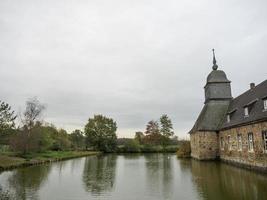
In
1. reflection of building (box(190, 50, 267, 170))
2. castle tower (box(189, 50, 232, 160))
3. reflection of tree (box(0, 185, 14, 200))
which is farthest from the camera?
castle tower (box(189, 50, 232, 160))

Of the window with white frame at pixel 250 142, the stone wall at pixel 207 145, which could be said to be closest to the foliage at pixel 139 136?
the stone wall at pixel 207 145

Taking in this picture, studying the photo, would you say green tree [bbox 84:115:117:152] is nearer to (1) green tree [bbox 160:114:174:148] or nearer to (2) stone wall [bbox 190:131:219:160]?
(1) green tree [bbox 160:114:174:148]

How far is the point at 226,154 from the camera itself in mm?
25766

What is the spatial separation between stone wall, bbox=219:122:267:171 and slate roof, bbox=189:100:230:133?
4.66 ft

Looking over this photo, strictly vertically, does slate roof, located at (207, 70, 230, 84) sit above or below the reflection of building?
above

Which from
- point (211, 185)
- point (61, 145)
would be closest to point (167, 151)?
point (61, 145)

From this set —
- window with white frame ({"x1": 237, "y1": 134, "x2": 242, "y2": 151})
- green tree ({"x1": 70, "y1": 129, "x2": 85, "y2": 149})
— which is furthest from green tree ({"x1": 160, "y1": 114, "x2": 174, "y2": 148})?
window with white frame ({"x1": 237, "y1": 134, "x2": 242, "y2": 151})

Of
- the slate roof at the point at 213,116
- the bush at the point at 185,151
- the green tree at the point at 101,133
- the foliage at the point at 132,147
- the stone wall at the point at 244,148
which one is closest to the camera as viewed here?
the stone wall at the point at 244,148

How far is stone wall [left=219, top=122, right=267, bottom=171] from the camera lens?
58.3ft

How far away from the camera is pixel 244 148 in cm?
2094

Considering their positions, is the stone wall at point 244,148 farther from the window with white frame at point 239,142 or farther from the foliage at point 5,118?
the foliage at point 5,118

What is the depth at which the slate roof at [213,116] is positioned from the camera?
28984mm

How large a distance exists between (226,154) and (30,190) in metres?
19.2

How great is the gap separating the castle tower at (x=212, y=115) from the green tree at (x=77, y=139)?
4019 centimetres
